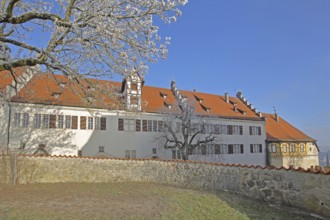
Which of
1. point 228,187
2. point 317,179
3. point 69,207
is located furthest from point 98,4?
point 228,187

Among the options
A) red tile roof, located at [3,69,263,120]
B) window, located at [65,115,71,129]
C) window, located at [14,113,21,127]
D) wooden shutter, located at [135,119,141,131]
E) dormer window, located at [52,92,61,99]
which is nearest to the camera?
window, located at [14,113,21,127]

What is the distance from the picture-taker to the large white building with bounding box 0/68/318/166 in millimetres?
24453

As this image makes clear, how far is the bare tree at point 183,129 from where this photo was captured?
28.4m

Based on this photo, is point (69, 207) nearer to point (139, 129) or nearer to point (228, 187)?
point (228, 187)

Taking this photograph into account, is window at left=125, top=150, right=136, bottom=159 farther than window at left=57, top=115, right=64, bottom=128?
Yes

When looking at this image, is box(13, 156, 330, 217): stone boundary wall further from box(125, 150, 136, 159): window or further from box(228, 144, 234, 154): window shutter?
box(228, 144, 234, 154): window shutter

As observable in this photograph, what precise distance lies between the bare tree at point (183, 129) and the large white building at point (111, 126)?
0.53 metres

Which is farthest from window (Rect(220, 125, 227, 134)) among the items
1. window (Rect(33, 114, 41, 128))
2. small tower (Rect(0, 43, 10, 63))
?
small tower (Rect(0, 43, 10, 63))

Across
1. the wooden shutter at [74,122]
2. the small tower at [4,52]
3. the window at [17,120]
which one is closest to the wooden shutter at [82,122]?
the wooden shutter at [74,122]

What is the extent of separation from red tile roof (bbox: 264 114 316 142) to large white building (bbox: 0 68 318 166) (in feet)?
12.5

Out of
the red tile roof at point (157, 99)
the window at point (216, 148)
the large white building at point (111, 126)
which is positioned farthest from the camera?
the window at point (216, 148)

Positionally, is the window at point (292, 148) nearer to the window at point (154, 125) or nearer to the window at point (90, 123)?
the window at point (154, 125)

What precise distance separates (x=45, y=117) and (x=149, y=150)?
35.1 feet

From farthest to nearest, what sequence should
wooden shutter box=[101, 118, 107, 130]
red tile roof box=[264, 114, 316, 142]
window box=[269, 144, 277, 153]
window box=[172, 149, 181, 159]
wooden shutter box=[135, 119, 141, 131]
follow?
red tile roof box=[264, 114, 316, 142]
window box=[269, 144, 277, 153]
window box=[172, 149, 181, 159]
wooden shutter box=[135, 119, 141, 131]
wooden shutter box=[101, 118, 107, 130]
